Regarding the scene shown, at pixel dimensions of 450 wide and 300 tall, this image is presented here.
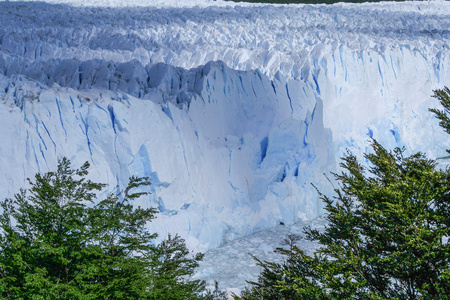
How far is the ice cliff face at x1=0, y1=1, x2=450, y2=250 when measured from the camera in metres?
8.05

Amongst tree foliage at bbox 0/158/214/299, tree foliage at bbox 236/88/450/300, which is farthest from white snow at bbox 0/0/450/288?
tree foliage at bbox 236/88/450/300

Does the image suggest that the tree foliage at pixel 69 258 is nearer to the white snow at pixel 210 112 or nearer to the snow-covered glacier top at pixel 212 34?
the white snow at pixel 210 112

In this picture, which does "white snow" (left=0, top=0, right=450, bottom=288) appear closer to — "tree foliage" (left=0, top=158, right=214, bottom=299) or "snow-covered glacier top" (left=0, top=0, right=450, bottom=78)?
"snow-covered glacier top" (left=0, top=0, right=450, bottom=78)

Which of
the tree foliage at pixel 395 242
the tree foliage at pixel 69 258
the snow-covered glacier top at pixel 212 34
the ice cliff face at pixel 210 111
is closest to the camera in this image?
the tree foliage at pixel 395 242

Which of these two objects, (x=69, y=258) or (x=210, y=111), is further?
(x=210, y=111)

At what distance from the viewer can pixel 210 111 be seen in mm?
10031

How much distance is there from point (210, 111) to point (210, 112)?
0.02m

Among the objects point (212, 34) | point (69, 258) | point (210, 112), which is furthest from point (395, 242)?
point (212, 34)

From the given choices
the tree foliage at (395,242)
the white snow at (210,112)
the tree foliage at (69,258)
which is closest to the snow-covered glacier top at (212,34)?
the white snow at (210,112)

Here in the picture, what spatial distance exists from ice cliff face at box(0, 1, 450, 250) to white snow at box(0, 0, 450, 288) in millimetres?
26

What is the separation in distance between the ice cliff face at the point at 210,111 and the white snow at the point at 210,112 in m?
0.03

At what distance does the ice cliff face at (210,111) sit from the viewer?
8.05 meters

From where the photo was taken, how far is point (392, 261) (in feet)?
11.1

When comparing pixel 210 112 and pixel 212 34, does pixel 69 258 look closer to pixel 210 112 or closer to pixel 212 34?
pixel 210 112
